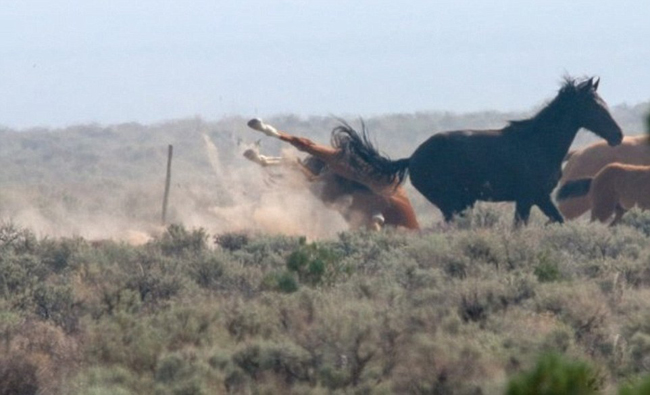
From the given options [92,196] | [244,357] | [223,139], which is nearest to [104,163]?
[223,139]

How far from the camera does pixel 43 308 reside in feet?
45.8

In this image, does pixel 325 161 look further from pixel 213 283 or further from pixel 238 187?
pixel 213 283

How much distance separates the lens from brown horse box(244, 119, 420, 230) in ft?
74.3

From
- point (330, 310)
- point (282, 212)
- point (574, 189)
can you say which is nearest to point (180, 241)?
point (282, 212)

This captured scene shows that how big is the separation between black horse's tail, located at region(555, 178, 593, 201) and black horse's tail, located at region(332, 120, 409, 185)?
246 centimetres

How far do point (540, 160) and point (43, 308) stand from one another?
9.59 meters

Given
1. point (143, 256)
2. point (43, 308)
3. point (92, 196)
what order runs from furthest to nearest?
point (92, 196) → point (143, 256) → point (43, 308)

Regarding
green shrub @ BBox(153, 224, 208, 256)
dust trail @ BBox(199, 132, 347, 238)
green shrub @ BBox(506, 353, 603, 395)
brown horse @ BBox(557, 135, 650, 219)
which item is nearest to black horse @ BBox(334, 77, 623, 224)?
dust trail @ BBox(199, 132, 347, 238)

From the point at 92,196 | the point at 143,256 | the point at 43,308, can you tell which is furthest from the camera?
the point at 92,196

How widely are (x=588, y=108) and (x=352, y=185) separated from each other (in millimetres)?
3036

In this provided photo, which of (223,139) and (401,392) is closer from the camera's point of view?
(401,392)

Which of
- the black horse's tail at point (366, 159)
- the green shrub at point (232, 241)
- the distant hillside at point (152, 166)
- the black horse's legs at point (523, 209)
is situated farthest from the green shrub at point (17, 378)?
the black horse's tail at point (366, 159)

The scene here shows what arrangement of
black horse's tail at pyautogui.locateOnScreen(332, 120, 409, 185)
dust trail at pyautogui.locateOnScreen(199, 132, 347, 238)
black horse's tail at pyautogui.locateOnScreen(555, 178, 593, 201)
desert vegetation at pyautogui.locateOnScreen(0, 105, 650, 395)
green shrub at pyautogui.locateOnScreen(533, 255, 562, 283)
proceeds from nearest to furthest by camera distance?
desert vegetation at pyautogui.locateOnScreen(0, 105, 650, 395), green shrub at pyautogui.locateOnScreen(533, 255, 562, 283), dust trail at pyautogui.locateOnScreen(199, 132, 347, 238), black horse's tail at pyautogui.locateOnScreen(332, 120, 409, 185), black horse's tail at pyautogui.locateOnScreen(555, 178, 593, 201)

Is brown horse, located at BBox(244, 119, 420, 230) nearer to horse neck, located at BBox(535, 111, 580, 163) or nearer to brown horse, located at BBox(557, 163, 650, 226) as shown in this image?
horse neck, located at BBox(535, 111, 580, 163)
